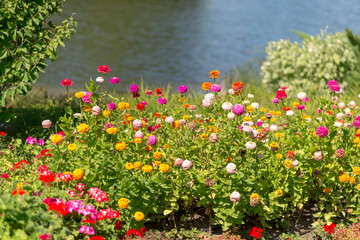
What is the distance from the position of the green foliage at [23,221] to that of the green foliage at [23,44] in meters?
2.64

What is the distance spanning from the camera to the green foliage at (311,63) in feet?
27.4

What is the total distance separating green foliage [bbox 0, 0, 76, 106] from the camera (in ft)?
16.8

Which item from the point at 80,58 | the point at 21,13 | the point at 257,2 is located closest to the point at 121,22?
the point at 80,58

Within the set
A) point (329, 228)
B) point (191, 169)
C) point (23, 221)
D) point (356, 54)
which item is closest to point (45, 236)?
point (23, 221)

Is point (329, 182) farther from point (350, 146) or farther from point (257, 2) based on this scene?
point (257, 2)

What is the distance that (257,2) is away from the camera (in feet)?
89.8

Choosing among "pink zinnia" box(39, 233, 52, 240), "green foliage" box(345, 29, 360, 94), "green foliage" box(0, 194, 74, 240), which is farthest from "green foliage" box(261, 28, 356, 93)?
"pink zinnia" box(39, 233, 52, 240)

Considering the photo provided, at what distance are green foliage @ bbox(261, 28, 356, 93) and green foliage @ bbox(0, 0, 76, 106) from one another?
190 inches

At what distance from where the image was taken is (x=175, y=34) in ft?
57.3

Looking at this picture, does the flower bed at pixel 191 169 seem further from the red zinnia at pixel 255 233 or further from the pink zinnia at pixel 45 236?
the pink zinnia at pixel 45 236

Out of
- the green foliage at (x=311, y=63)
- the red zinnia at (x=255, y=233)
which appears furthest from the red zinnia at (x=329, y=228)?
the green foliage at (x=311, y=63)

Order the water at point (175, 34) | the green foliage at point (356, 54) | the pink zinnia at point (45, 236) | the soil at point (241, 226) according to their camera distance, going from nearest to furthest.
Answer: the pink zinnia at point (45, 236) < the soil at point (241, 226) < the green foliage at point (356, 54) < the water at point (175, 34)

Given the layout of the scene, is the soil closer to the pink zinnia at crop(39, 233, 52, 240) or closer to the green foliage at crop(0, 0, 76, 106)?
the pink zinnia at crop(39, 233, 52, 240)

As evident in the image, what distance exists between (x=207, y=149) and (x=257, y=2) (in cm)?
2512
